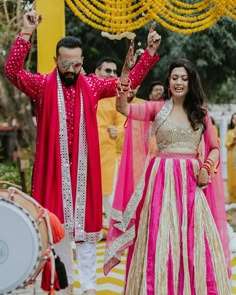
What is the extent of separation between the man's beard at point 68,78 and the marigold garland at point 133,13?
0.81m

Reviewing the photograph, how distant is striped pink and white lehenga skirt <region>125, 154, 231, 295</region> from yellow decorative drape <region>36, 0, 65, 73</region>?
1203 mm

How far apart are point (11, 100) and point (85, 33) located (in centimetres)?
161

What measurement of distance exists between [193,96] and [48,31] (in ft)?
4.18

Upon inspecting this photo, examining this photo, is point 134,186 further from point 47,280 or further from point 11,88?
point 11,88

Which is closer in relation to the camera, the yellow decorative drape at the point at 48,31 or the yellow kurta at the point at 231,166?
the yellow decorative drape at the point at 48,31

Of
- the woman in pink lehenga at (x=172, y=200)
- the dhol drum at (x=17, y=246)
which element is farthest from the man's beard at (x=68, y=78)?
the dhol drum at (x=17, y=246)

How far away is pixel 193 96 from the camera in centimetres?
411

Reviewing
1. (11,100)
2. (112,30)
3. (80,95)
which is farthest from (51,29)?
(11,100)

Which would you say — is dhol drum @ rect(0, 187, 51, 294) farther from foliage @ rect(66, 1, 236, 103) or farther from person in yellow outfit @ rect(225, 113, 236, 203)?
foliage @ rect(66, 1, 236, 103)

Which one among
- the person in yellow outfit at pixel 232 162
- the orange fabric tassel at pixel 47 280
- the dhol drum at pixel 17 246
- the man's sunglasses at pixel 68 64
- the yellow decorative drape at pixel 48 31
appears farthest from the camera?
the person in yellow outfit at pixel 232 162

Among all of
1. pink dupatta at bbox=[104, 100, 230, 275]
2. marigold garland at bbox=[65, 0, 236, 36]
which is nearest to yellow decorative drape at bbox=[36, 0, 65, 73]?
marigold garland at bbox=[65, 0, 236, 36]

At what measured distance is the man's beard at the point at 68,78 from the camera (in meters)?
4.05

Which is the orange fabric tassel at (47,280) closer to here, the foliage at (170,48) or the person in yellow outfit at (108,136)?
the person in yellow outfit at (108,136)

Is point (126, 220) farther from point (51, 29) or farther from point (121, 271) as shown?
point (51, 29)
